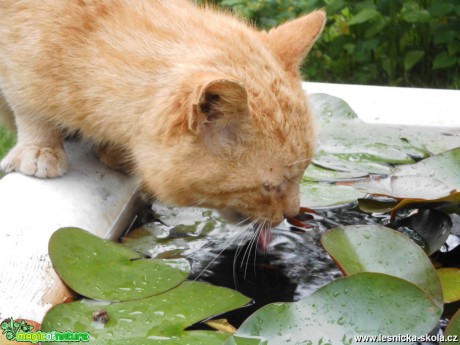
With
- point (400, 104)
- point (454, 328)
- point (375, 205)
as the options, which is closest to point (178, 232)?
point (375, 205)

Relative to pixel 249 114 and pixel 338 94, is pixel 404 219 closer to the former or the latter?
pixel 249 114

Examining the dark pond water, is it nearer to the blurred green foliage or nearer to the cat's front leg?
the cat's front leg

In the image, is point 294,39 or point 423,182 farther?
point 294,39

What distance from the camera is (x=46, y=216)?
2049mm

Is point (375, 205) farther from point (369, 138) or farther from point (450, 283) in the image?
point (369, 138)

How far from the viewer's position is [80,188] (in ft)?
7.55

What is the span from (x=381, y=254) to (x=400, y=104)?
50.4 inches

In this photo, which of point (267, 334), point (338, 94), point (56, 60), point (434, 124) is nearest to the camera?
point (267, 334)

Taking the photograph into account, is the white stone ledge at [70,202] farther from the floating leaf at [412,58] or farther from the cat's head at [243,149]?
the floating leaf at [412,58]

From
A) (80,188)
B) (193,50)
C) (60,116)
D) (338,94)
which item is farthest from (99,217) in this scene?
(338,94)

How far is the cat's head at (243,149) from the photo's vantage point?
1886 millimetres

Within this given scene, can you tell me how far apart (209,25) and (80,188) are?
2.10ft

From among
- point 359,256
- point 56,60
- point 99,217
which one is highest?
point 56,60

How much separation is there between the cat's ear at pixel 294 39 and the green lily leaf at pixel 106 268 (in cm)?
67
